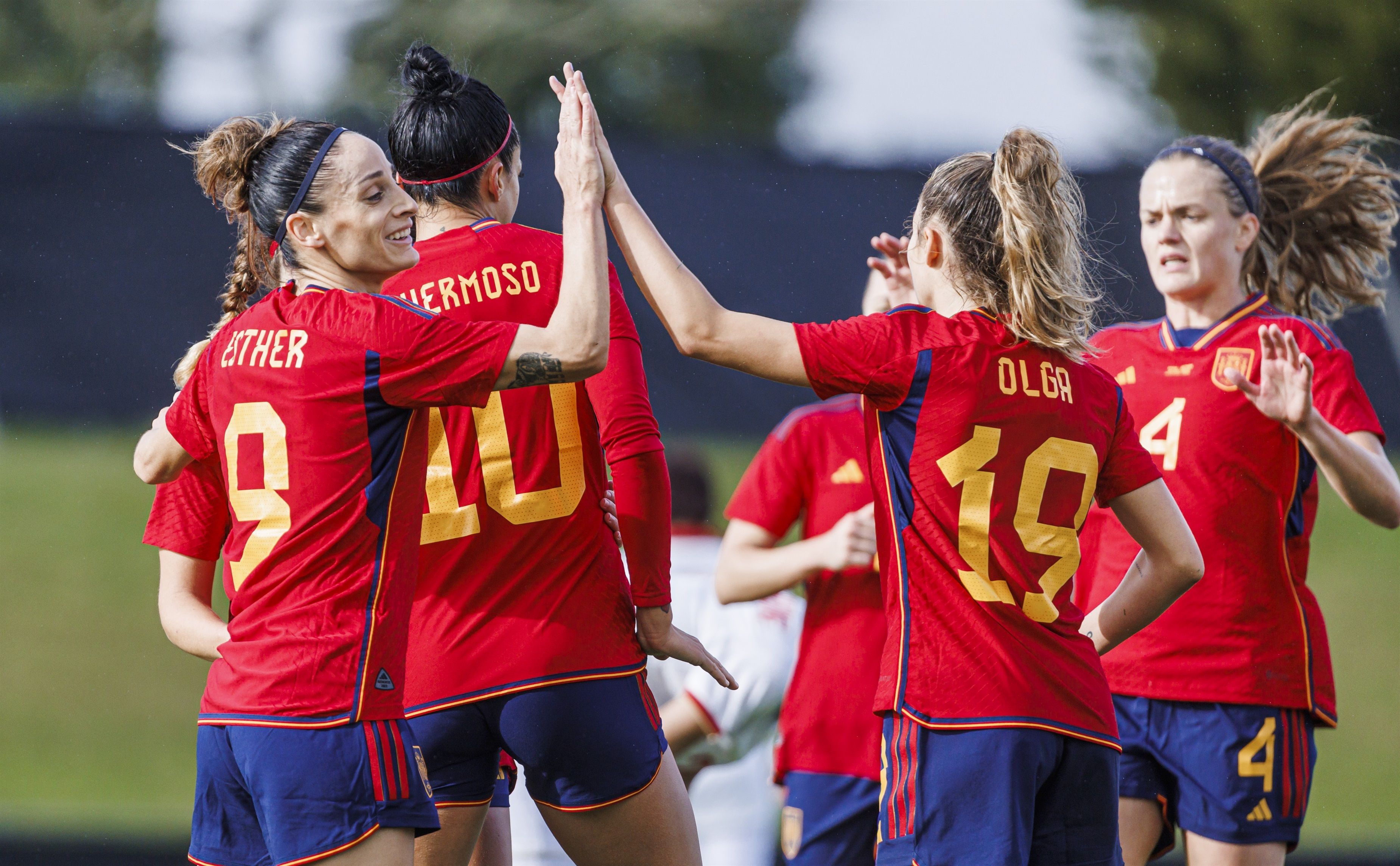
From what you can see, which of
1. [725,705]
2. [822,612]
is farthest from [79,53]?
[822,612]

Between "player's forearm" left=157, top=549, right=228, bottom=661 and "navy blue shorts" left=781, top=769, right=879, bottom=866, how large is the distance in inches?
63.7

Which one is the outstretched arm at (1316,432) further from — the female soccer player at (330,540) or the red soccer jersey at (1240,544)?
the female soccer player at (330,540)

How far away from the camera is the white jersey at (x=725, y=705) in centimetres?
418

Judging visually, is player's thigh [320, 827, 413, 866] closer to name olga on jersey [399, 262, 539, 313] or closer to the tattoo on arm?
the tattoo on arm

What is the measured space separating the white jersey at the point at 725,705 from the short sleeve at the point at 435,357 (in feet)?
6.18

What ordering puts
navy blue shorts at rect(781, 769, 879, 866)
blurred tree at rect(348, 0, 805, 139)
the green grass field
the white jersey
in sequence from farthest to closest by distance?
1. blurred tree at rect(348, 0, 805, 139)
2. the green grass field
3. the white jersey
4. navy blue shorts at rect(781, 769, 879, 866)

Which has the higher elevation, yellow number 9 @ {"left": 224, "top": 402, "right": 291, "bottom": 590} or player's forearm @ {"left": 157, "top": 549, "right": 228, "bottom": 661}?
yellow number 9 @ {"left": 224, "top": 402, "right": 291, "bottom": 590}

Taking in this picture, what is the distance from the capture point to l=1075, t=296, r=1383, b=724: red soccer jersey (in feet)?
10.8

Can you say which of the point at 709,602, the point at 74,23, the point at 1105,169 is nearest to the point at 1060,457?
the point at 709,602

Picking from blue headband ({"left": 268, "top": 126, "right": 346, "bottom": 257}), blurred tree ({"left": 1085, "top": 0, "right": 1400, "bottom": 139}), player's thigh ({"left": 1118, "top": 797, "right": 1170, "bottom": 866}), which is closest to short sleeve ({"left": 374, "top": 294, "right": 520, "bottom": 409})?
blue headband ({"left": 268, "top": 126, "right": 346, "bottom": 257})

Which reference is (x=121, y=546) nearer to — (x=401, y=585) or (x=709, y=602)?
(x=709, y=602)

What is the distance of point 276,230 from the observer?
2422 mm

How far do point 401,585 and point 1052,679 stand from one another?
1.12 metres

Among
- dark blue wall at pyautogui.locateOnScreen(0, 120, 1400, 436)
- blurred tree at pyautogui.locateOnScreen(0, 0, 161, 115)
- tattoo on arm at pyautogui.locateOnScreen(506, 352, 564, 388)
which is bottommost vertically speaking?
tattoo on arm at pyautogui.locateOnScreen(506, 352, 564, 388)
